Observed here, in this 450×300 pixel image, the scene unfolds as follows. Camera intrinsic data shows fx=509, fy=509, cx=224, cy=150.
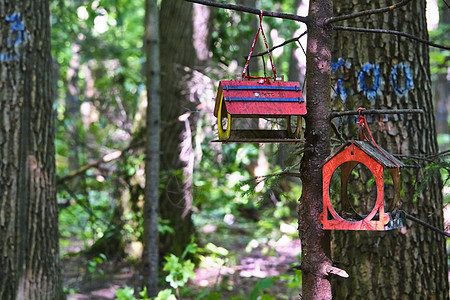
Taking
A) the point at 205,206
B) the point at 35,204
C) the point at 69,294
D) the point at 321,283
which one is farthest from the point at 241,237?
the point at 321,283

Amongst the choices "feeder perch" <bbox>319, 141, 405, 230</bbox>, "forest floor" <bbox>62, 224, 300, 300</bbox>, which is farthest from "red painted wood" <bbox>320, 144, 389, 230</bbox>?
"forest floor" <bbox>62, 224, 300, 300</bbox>

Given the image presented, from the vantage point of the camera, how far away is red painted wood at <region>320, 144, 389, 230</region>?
6.84ft

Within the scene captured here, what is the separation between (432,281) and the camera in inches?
135

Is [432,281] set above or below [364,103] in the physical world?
below

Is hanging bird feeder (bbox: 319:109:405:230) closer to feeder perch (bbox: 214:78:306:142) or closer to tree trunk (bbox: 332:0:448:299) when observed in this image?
feeder perch (bbox: 214:78:306:142)

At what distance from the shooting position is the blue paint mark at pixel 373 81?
3.53 m

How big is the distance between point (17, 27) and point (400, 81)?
313 cm

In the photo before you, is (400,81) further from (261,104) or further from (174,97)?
(174,97)

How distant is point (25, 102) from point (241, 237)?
5887 mm

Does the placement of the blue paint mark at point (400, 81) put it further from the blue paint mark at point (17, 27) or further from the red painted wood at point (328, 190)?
the blue paint mark at point (17, 27)

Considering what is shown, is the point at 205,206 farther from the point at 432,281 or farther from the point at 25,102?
the point at 432,281

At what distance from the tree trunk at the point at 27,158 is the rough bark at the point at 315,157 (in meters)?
2.91

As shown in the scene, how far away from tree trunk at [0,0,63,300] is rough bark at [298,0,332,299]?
2.91 metres

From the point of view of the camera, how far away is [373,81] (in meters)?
3.54
